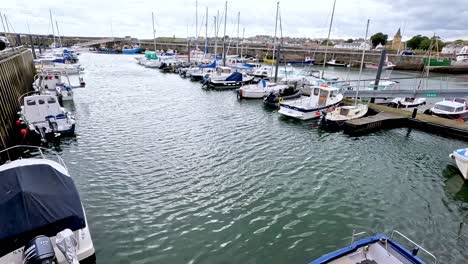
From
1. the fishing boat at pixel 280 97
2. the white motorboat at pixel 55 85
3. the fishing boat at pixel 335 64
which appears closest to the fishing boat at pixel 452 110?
the fishing boat at pixel 280 97

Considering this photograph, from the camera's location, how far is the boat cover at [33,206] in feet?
19.9

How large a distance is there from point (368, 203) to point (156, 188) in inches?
386

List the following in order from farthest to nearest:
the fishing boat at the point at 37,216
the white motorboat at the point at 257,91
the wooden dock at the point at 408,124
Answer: the white motorboat at the point at 257,91 → the wooden dock at the point at 408,124 → the fishing boat at the point at 37,216

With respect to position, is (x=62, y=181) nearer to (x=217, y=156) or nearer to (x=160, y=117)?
(x=217, y=156)

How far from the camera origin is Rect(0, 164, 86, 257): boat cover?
6.07 m

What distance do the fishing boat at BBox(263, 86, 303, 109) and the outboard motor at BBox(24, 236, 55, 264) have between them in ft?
83.2

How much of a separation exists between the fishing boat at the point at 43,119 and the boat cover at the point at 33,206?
12.0 metres

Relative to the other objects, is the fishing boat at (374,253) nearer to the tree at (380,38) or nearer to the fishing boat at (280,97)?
the fishing boat at (280,97)

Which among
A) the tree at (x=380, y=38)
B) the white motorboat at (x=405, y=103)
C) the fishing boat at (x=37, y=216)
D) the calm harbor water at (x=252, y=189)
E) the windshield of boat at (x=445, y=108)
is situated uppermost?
the tree at (x=380, y=38)

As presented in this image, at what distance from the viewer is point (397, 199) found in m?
12.2

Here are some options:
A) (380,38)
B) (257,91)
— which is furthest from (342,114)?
(380,38)

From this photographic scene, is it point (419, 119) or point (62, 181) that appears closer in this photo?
point (62, 181)

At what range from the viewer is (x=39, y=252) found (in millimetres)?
5746

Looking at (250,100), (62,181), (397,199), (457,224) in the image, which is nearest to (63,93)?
(250,100)
